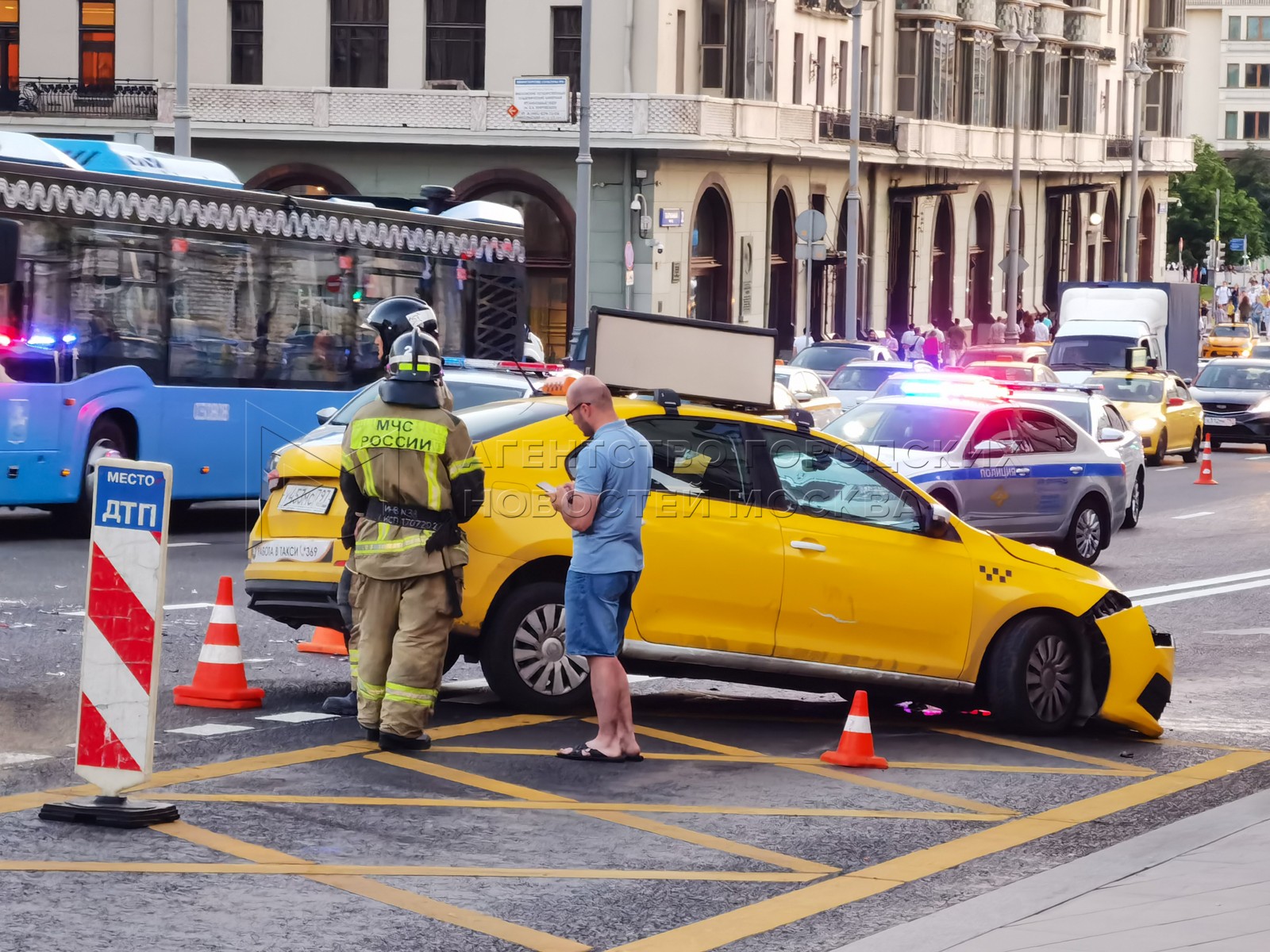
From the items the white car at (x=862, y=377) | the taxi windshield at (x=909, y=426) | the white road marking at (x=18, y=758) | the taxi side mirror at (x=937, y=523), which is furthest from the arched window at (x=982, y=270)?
the white road marking at (x=18, y=758)

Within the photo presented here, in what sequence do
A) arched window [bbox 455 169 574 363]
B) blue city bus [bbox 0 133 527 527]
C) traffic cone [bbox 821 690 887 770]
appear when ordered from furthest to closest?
arched window [bbox 455 169 574 363] → blue city bus [bbox 0 133 527 527] → traffic cone [bbox 821 690 887 770]

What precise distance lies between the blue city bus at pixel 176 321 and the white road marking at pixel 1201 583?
771cm

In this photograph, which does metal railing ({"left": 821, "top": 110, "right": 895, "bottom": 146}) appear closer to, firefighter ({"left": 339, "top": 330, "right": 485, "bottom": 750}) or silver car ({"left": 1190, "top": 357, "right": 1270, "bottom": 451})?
silver car ({"left": 1190, "top": 357, "right": 1270, "bottom": 451})

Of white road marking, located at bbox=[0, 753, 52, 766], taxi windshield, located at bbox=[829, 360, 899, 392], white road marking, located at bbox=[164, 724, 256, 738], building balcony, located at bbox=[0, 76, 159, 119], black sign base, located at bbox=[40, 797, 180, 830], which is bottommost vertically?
white road marking, located at bbox=[164, 724, 256, 738]

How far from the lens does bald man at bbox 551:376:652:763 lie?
29.9 ft

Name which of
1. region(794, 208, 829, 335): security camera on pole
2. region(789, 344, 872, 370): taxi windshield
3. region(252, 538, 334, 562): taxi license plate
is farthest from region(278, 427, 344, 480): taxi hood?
region(794, 208, 829, 335): security camera on pole

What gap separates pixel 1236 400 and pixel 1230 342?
2596 cm

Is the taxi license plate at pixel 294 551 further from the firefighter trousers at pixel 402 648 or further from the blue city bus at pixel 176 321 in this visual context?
the blue city bus at pixel 176 321

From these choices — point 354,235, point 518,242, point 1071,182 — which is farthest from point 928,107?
point 354,235

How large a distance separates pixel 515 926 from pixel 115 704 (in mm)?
1799

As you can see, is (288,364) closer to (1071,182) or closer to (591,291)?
(591,291)

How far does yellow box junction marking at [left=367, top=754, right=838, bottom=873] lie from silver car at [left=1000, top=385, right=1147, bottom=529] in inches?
551

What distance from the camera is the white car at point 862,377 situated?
1331 inches

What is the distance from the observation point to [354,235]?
21.5m
